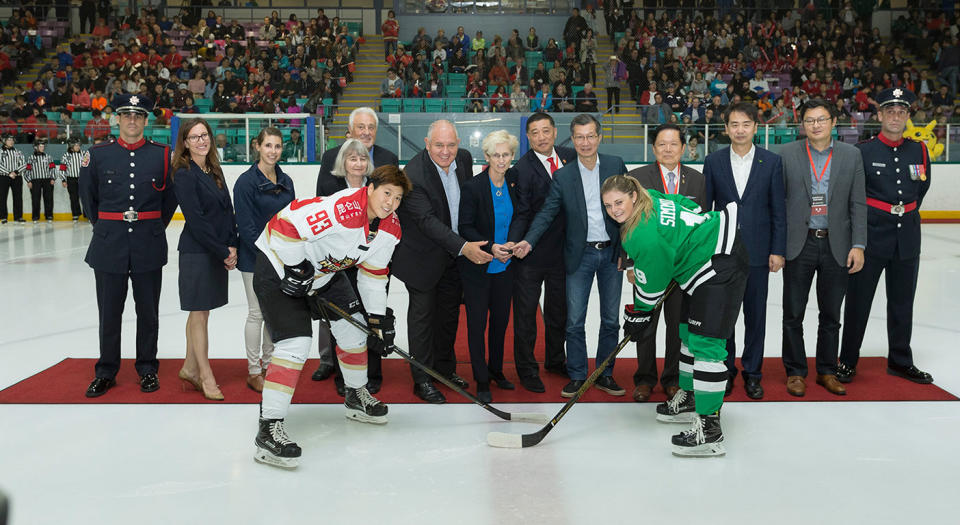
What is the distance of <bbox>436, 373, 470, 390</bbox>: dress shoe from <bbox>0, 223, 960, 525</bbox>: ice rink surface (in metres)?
0.36

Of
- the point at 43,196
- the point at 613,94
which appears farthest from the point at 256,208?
the point at 613,94

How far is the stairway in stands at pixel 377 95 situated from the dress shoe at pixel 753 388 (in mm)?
9062

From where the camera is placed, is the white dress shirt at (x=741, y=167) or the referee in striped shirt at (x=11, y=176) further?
the referee in striped shirt at (x=11, y=176)

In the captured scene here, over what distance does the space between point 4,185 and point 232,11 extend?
9.58 metres

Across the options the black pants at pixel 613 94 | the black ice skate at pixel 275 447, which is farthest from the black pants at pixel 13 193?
the black ice skate at pixel 275 447

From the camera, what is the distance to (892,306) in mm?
5000

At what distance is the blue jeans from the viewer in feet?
15.1

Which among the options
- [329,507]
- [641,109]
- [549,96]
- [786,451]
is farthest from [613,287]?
[549,96]

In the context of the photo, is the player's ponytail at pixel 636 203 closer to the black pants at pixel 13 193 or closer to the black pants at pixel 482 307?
the black pants at pixel 482 307

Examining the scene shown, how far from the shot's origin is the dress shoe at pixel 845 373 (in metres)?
4.85

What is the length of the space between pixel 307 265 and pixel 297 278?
78 millimetres

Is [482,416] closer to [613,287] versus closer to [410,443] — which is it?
[410,443]

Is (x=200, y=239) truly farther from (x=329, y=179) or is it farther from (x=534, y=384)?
(x=534, y=384)

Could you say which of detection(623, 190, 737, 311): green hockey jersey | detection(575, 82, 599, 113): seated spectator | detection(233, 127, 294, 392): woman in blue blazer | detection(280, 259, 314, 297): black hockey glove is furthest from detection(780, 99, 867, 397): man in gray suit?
detection(575, 82, 599, 113): seated spectator
